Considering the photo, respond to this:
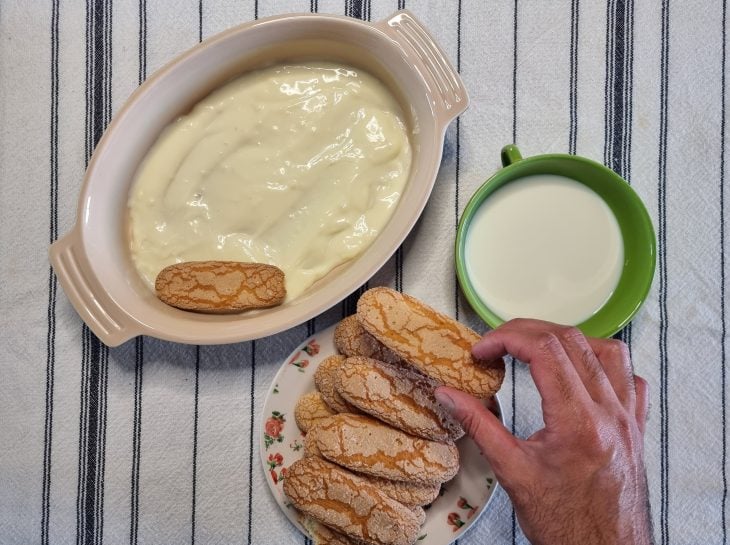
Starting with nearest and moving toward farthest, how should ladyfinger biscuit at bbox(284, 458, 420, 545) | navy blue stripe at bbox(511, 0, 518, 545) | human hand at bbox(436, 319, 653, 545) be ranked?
human hand at bbox(436, 319, 653, 545) < ladyfinger biscuit at bbox(284, 458, 420, 545) < navy blue stripe at bbox(511, 0, 518, 545)

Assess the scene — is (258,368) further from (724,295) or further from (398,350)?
(724,295)

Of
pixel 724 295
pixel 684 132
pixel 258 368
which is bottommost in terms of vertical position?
pixel 258 368

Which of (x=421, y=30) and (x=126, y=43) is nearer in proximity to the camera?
(x=421, y=30)

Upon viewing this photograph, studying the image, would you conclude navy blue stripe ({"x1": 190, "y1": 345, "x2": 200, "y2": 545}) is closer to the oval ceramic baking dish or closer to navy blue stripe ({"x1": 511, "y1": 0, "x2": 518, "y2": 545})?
the oval ceramic baking dish

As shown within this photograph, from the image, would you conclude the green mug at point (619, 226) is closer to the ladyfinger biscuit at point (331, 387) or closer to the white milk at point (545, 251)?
the white milk at point (545, 251)

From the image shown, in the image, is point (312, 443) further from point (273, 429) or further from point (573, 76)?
point (573, 76)

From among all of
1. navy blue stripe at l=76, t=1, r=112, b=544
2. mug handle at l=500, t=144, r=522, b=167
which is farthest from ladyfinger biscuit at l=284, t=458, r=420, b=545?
mug handle at l=500, t=144, r=522, b=167

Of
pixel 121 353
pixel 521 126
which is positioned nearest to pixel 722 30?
pixel 521 126
